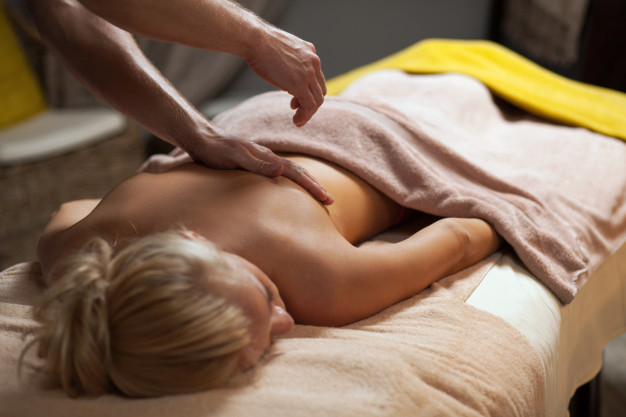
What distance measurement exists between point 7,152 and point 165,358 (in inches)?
76.3

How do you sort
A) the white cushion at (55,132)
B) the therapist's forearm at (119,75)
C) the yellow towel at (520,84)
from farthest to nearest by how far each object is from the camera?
the white cushion at (55,132), the yellow towel at (520,84), the therapist's forearm at (119,75)

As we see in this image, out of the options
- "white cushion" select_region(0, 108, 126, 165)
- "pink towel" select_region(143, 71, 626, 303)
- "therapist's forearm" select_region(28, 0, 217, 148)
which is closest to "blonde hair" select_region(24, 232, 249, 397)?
"therapist's forearm" select_region(28, 0, 217, 148)

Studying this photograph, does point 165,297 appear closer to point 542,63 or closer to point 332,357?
point 332,357

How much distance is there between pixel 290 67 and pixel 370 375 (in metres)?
0.59

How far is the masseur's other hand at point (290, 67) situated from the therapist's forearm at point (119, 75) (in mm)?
193

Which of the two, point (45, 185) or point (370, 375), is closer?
point (370, 375)

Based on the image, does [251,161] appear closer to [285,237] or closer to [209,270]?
[285,237]

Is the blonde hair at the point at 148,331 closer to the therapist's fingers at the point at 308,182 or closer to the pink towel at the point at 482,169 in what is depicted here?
the therapist's fingers at the point at 308,182

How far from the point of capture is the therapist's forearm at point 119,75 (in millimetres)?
1333

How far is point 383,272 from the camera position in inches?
44.1

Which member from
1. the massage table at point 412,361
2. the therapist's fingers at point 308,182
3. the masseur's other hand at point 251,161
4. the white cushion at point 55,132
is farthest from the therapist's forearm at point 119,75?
the white cushion at point 55,132

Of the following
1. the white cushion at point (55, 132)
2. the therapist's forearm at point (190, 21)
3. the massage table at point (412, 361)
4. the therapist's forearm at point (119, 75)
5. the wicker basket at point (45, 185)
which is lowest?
the wicker basket at point (45, 185)

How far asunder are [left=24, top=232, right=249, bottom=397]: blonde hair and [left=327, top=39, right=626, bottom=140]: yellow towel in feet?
4.35

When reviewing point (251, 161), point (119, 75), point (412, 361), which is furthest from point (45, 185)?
point (412, 361)
